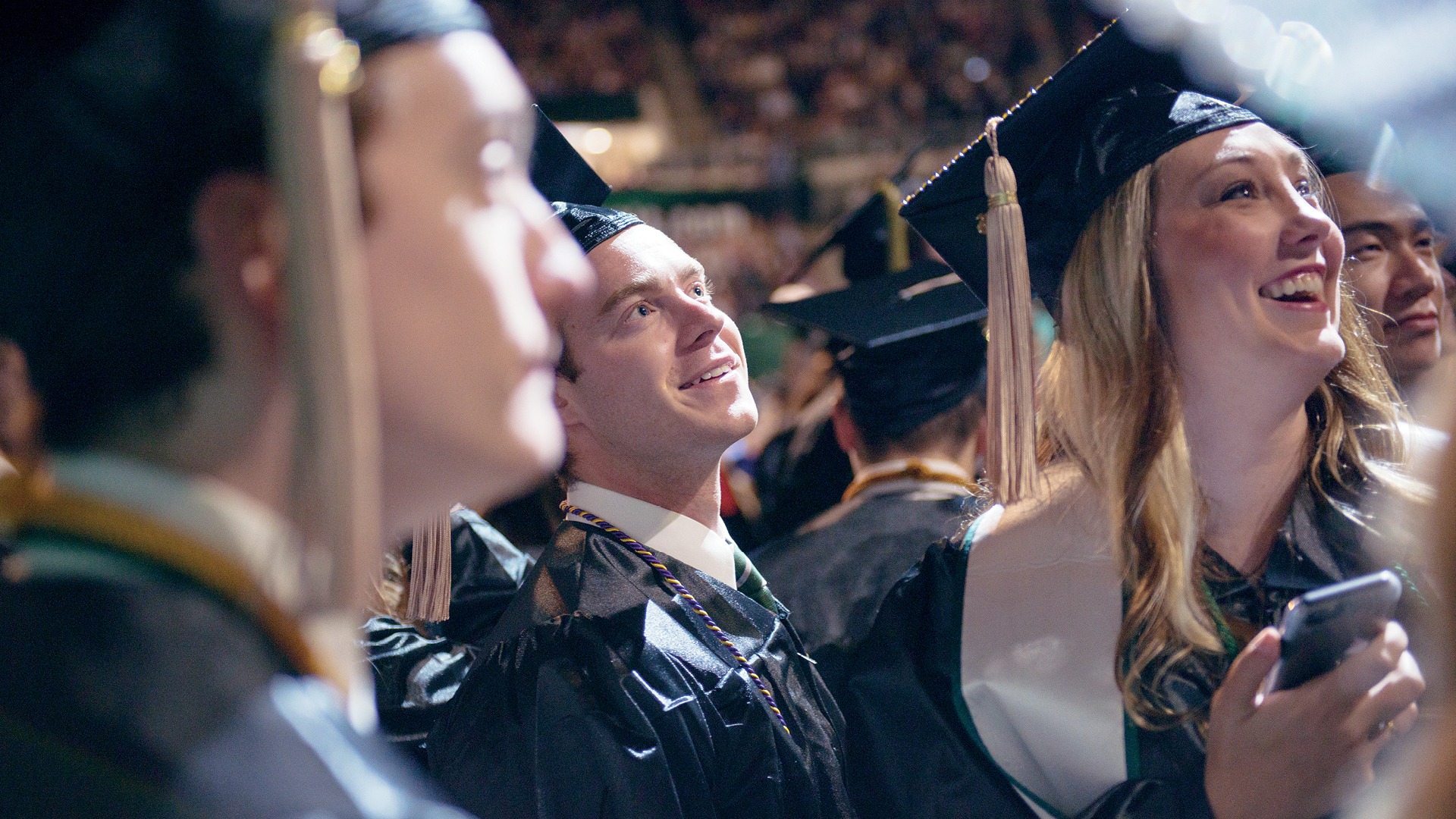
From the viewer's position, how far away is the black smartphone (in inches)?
44.6

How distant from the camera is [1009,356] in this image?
1.55m

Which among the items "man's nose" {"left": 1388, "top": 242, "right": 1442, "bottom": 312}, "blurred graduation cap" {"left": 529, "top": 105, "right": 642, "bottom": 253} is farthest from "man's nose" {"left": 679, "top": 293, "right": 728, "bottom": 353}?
"man's nose" {"left": 1388, "top": 242, "right": 1442, "bottom": 312}

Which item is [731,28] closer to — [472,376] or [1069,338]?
[1069,338]

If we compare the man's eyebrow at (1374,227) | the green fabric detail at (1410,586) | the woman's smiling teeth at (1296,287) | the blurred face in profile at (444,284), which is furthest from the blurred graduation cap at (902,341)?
the blurred face in profile at (444,284)

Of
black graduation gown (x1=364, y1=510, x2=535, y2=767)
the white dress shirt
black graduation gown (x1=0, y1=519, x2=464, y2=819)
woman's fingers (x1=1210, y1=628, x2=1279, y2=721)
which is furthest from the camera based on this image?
black graduation gown (x1=364, y1=510, x2=535, y2=767)

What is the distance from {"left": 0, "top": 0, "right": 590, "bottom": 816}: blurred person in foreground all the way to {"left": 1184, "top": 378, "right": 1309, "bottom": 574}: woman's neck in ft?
3.97

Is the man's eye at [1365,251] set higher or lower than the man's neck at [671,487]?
lower

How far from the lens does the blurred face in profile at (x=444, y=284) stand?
29.0 inches

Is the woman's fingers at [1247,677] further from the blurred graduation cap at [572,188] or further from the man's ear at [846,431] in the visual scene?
the man's ear at [846,431]

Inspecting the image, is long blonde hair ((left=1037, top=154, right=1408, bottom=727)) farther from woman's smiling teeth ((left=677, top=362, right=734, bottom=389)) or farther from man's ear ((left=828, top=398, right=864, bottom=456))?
man's ear ((left=828, top=398, right=864, bottom=456))

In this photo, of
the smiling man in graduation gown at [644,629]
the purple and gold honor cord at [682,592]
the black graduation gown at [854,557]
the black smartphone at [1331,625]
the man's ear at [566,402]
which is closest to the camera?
the black smartphone at [1331,625]

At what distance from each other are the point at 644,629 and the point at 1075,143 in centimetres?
100

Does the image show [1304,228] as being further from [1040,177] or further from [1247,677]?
[1247,677]

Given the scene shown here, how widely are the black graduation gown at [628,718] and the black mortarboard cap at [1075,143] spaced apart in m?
0.74
